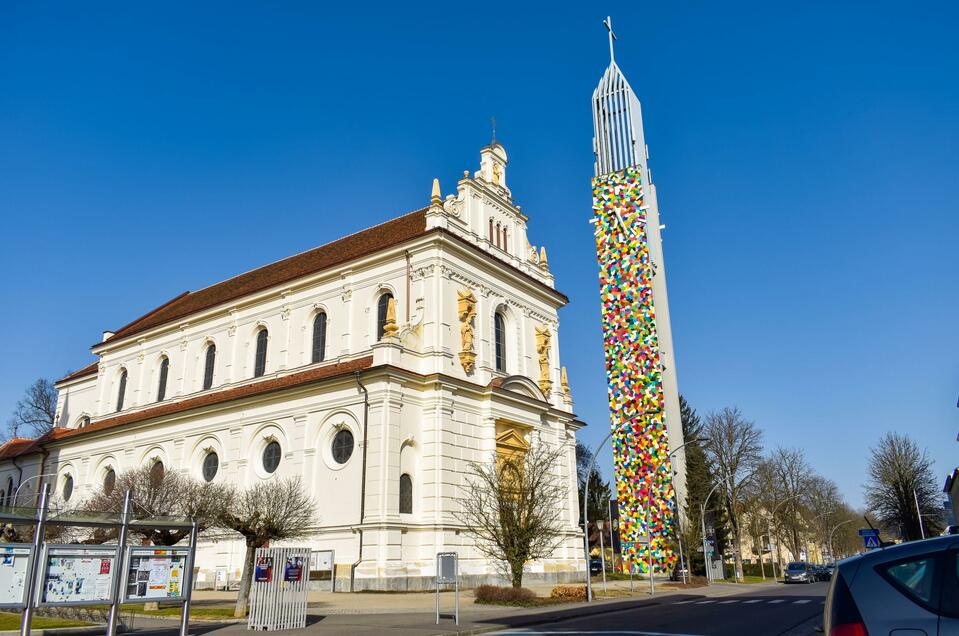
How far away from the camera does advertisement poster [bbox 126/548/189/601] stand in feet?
43.7

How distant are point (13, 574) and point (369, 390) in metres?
19.4

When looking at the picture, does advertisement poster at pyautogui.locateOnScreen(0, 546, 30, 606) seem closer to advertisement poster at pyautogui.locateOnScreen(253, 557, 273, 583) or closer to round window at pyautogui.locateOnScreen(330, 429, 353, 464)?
advertisement poster at pyautogui.locateOnScreen(253, 557, 273, 583)

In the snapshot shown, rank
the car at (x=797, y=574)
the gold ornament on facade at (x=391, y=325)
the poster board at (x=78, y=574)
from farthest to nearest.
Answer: the car at (x=797, y=574) < the gold ornament on facade at (x=391, y=325) < the poster board at (x=78, y=574)

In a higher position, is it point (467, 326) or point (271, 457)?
point (467, 326)

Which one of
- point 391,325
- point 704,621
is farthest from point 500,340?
point 704,621

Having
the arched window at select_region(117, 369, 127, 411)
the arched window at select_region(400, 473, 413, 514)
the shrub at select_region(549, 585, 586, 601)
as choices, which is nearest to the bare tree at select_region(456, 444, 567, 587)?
the shrub at select_region(549, 585, 586, 601)

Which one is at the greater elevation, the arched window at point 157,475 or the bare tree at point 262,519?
the arched window at point 157,475

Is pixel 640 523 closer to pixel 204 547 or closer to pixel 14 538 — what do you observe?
pixel 204 547

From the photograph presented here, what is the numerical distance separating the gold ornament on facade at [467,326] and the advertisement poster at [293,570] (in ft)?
56.9

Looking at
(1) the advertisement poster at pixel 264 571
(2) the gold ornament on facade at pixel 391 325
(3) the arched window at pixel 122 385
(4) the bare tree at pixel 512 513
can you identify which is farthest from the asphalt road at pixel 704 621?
(3) the arched window at pixel 122 385

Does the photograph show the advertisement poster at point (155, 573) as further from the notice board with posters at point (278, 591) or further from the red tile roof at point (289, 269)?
the red tile roof at point (289, 269)

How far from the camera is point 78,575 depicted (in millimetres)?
12555

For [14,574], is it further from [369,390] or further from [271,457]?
[271,457]

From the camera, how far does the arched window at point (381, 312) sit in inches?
1380
